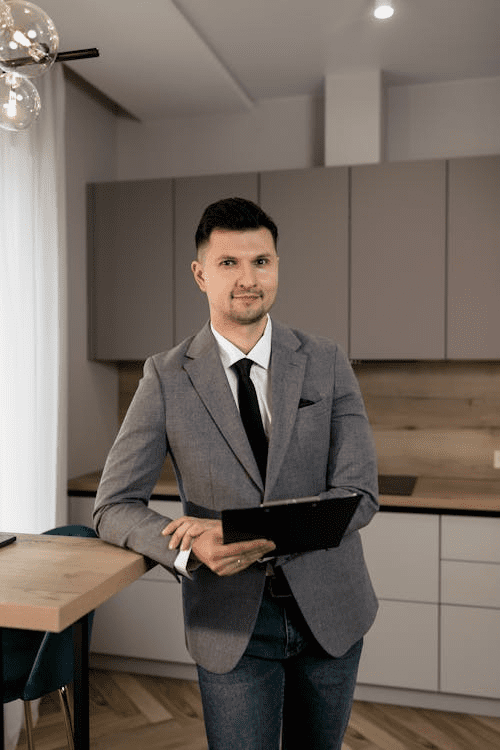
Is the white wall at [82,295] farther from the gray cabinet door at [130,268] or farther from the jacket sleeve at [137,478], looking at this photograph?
the jacket sleeve at [137,478]

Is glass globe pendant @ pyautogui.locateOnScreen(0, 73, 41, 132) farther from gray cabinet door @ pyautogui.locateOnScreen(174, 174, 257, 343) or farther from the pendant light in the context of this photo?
gray cabinet door @ pyautogui.locateOnScreen(174, 174, 257, 343)

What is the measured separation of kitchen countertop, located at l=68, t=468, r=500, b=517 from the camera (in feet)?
9.45

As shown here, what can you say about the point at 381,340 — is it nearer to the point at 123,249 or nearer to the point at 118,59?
the point at 123,249

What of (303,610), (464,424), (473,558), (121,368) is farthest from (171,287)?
(303,610)

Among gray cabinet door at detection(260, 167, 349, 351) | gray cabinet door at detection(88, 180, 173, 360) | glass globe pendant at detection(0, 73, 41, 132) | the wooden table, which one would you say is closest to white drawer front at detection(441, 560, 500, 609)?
gray cabinet door at detection(260, 167, 349, 351)

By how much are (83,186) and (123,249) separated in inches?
15.4

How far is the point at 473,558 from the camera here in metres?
2.89

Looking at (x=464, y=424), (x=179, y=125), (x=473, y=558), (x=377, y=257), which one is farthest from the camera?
(x=179, y=125)

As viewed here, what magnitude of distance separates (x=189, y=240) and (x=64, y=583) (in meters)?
2.46

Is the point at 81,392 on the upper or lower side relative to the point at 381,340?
lower

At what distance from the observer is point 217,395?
146 cm

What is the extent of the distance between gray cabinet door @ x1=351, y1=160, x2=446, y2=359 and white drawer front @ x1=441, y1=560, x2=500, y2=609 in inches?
35.8

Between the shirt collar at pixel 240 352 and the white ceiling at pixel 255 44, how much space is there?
163 centimetres

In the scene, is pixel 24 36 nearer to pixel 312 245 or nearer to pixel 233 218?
pixel 233 218
